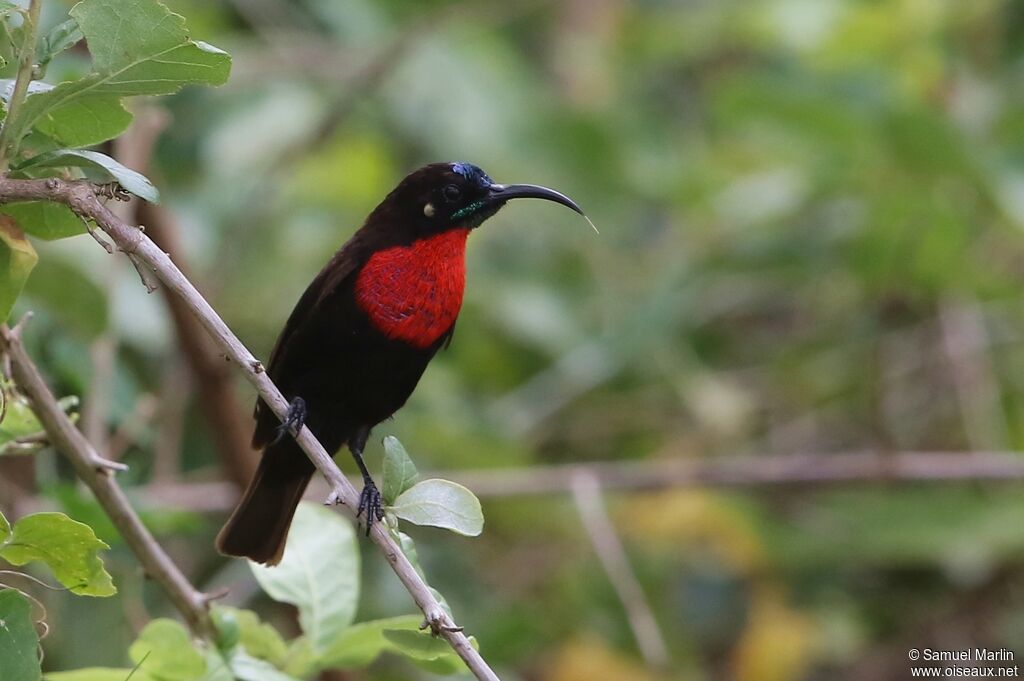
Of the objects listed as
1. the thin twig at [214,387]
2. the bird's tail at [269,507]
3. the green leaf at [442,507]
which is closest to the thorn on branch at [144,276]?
the green leaf at [442,507]

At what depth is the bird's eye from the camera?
3254 millimetres

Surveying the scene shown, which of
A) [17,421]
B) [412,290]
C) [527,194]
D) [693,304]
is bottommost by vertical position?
[17,421]

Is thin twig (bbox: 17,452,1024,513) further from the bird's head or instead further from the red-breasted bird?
the bird's head

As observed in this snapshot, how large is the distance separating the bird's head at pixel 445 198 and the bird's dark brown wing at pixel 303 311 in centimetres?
14

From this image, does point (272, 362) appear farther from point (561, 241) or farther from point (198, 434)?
point (561, 241)

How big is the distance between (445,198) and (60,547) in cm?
156

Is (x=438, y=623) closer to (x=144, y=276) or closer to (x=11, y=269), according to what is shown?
(x=144, y=276)

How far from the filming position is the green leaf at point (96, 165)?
1828 millimetres

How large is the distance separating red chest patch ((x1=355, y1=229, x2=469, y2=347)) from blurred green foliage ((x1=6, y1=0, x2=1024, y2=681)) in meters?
1.35

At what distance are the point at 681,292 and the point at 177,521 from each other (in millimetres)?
3258

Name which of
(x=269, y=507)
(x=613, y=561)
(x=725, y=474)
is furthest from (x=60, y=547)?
(x=725, y=474)

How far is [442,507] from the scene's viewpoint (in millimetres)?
2092

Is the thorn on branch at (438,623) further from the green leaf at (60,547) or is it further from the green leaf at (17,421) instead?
the green leaf at (17,421)

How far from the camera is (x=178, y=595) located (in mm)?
2432
